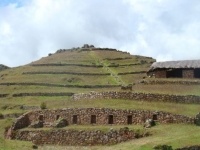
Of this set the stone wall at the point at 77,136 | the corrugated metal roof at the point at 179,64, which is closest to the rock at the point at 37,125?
the stone wall at the point at 77,136

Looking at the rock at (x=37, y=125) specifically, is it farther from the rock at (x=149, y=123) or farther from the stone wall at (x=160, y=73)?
the stone wall at (x=160, y=73)

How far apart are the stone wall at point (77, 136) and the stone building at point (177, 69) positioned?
18926 mm

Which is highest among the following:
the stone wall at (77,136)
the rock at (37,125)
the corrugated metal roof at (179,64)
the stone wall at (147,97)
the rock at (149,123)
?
the corrugated metal roof at (179,64)

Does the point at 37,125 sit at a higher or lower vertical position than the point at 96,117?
lower

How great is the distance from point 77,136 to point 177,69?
2111 centimetres

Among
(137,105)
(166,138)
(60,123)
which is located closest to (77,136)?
(60,123)

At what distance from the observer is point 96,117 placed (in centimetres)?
3947

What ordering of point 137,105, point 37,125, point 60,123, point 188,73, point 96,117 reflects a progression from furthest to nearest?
point 188,73 → point 37,125 → point 137,105 → point 96,117 → point 60,123

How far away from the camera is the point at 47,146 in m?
36.5

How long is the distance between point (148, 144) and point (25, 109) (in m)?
35.1

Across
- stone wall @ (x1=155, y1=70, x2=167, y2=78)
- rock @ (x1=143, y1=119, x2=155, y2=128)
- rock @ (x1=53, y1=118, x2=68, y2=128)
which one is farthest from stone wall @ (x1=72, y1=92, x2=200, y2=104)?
stone wall @ (x1=155, y1=70, x2=167, y2=78)

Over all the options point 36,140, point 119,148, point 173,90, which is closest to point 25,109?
point 36,140

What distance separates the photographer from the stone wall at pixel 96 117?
119 ft

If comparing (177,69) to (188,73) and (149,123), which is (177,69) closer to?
(188,73)
